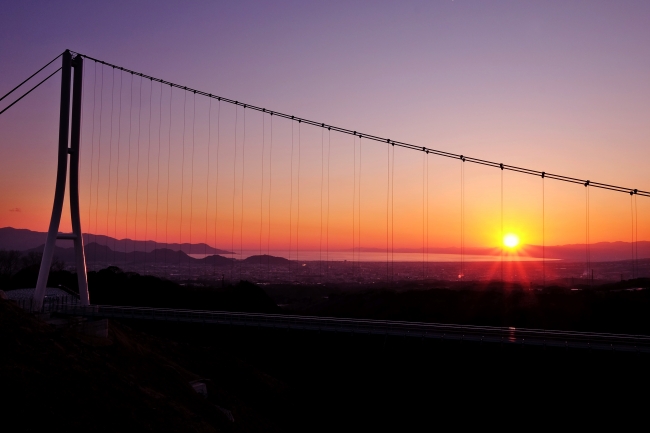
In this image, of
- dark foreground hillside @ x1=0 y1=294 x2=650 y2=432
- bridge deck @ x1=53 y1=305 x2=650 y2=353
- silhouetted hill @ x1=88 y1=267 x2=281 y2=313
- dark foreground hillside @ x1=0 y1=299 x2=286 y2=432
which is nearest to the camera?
dark foreground hillside @ x1=0 y1=299 x2=286 y2=432

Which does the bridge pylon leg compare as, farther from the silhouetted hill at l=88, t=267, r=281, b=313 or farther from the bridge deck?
the silhouetted hill at l=88, t=267, r=281, b=313

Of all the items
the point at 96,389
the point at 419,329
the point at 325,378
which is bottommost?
the point at 325,378

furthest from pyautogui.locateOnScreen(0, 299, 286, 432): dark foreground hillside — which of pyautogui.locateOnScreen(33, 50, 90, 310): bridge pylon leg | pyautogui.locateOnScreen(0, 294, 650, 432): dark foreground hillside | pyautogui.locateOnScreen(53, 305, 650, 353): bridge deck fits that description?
pyautogui.locateOnScreen(53, 305, 650, 353): bridge deck

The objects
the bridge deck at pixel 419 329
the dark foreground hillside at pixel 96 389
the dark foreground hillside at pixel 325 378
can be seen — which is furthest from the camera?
the bridge deck at pixel 419 329

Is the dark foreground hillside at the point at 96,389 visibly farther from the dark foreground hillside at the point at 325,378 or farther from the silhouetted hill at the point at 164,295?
the silhouetted hill at the point at 164,295

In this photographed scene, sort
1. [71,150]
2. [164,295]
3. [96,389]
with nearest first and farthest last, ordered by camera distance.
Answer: [96,389] → [71,150] → [164,295]

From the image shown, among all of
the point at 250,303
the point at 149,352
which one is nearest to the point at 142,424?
the point at 149,352

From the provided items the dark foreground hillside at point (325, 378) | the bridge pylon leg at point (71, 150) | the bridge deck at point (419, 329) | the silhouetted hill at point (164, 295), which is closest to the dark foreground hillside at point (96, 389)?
the dark foreground hillside at point (325, 378)

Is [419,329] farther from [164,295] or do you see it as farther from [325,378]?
[164,295]

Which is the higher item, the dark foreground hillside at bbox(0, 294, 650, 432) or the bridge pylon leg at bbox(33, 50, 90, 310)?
the bridge pylon leg at bbox(33, 50, 90, 310)

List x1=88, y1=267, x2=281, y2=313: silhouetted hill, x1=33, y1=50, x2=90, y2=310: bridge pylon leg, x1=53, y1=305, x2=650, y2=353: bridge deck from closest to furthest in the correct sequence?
x1=53, y1=305, x2=650, y2=353: bridge deck → x1=33, y1=50, x2=90, y2=310: bridge pylon leg → x1=88, y1=267, x2=281, y2=313: silhouetted hill

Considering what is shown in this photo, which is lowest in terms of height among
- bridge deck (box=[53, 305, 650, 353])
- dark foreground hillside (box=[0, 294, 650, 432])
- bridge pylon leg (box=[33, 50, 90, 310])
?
dark foreground hillside (box=[0, 294, 650, 432])

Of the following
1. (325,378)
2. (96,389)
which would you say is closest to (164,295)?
(325,378)

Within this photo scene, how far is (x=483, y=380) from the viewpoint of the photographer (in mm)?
35469
